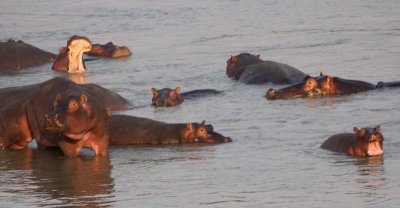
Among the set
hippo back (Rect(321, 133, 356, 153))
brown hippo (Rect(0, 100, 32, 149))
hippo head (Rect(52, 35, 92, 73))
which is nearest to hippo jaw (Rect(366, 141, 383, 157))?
hippo back (Rect(321, 133, 356, 153))

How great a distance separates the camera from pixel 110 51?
48.9 feet

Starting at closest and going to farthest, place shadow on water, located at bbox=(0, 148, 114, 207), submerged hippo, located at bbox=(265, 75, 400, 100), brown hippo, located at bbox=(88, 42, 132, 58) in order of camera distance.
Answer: shadow on water, located at bbox=(0, 148, 114, 207), submerged hippo, located at bbox=(265, 75, 400, 100), brown hippo, located at bbox=(88, 42, 132, 58)

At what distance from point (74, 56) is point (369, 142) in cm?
653


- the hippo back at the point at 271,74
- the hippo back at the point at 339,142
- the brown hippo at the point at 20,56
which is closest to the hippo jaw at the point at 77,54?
the brown hippo at the point at 20,56

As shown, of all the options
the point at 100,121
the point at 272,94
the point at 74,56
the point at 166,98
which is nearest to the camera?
the point at 100,121

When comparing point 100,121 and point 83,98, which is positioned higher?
point 83,98

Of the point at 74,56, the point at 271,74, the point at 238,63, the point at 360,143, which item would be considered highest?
the point at 74,56

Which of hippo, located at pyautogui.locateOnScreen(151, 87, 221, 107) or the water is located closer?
the water

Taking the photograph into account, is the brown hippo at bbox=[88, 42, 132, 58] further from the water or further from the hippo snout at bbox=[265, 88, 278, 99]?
the hippo snout at bbox=[265, 88, 278, 99]

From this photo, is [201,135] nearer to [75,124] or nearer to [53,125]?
[75,124]

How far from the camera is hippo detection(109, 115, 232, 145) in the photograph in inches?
337

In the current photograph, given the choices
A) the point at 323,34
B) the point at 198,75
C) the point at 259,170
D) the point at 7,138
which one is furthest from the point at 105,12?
the point at 259,170

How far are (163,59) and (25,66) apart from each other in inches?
67.6

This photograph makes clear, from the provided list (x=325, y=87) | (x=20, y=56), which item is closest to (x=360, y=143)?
(x=325, y=87)
